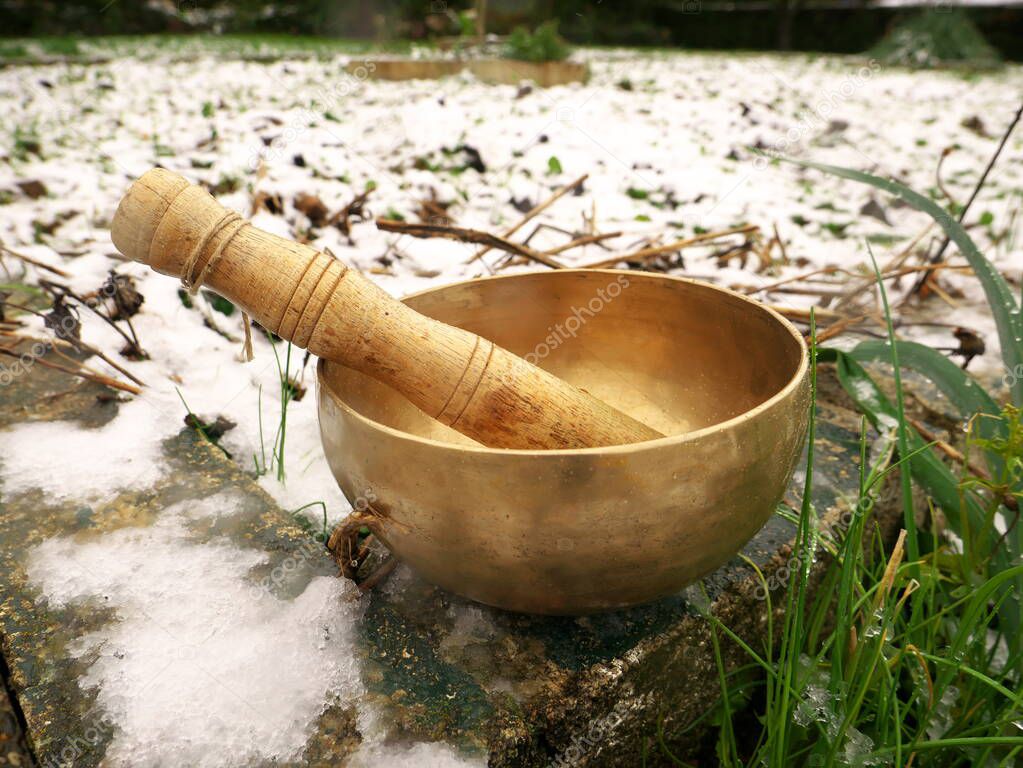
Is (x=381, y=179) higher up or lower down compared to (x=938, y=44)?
lower down

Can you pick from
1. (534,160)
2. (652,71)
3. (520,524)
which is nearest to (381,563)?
(520,524)

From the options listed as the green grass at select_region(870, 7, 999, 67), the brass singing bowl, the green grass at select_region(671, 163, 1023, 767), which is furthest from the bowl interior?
the green grass at select_region(870, 7, 999, 67)

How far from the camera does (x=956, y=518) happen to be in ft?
4.38

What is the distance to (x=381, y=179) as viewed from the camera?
10.5 feet

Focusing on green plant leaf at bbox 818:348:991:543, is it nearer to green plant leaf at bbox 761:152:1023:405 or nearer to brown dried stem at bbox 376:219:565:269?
green plant leaf at bbox 761:152:1023:405

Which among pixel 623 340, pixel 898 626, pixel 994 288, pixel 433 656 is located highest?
pixel 994 288

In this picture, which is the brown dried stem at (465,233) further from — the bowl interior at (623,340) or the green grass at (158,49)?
the green grass at (158,49)

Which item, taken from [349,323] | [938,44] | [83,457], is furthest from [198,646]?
[938,44]

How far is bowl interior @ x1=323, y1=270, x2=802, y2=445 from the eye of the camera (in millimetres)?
1250

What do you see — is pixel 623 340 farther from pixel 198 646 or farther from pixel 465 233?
pixel 198 646

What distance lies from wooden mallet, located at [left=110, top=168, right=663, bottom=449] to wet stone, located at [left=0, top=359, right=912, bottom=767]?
0.88 feet

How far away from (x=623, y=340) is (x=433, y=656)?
27.4 inches

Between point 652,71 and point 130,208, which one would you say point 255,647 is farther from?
point 652,71

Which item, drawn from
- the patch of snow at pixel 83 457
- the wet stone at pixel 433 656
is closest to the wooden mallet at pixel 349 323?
the wet stone at pixel 433 656
